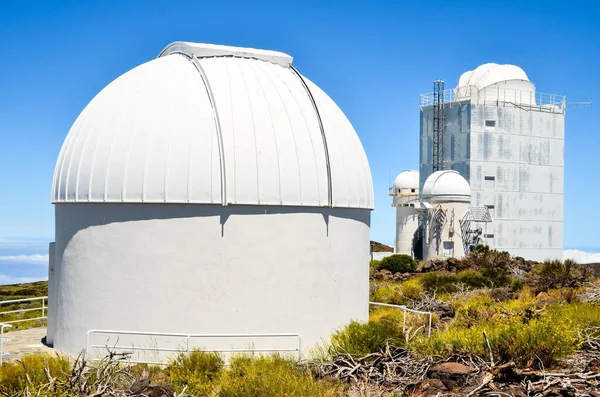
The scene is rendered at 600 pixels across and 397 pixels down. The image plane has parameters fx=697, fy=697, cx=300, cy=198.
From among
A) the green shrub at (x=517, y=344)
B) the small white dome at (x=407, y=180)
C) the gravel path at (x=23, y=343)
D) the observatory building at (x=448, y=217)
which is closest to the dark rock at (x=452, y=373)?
the green shrub at (x=517, y=344)

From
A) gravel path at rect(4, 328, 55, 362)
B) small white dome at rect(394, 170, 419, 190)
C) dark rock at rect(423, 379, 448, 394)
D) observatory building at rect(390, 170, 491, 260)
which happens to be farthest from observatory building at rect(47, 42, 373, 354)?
small white dome at rect(394, 170, 419, 190)

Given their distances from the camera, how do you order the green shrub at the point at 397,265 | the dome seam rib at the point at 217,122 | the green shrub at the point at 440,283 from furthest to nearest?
1. the green shrub at the point at 397,265
2. the green shrub at the point at 440,283
3. the dome seam rib at the point at 217,122

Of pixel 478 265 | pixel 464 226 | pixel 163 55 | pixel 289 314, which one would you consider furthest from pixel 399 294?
pixel 464 226

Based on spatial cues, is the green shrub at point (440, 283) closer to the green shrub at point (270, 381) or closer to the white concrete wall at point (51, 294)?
the white concrete wall at point (51, 294)

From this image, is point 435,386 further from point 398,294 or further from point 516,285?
point 516,285

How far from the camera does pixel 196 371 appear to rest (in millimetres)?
9641

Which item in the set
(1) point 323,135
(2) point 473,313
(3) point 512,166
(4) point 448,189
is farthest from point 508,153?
(1) point 323,135

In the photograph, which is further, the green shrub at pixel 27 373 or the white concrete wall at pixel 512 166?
the white concrete wall at pixel 512 166

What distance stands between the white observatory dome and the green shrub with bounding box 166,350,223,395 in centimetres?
3485

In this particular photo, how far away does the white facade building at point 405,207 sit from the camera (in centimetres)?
4266

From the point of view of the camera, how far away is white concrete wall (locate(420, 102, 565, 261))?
134ft

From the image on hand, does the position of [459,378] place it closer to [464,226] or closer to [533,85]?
[464,226]

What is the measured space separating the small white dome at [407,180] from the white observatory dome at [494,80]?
18.8ft

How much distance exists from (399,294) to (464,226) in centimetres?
1867
